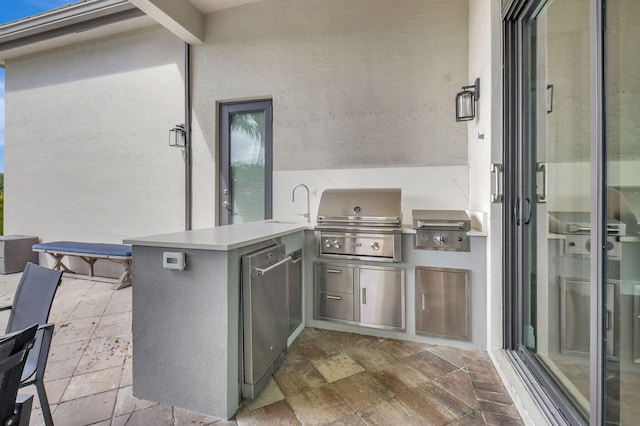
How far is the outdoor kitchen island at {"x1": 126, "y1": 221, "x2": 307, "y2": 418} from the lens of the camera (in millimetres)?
1551

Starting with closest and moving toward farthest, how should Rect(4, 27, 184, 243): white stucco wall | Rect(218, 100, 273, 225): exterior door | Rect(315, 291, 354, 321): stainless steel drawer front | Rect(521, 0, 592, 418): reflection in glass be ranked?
Rect(521, 0, 592, 418): reflection in glass < Rect(315, 291, 354, 321): stainless steel drawer front < Rect(218, 100, 273, 225): exterior door < Rect(4, 27, 184, 243): white stucco wall

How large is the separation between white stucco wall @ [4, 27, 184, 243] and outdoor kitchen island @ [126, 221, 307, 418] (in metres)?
2.66

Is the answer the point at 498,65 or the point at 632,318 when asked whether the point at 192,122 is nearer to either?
the point at 498,65

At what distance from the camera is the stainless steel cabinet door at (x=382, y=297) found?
8.16 ft

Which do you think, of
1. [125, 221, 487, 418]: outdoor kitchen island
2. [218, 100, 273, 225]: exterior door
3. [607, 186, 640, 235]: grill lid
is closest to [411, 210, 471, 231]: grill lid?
[607, 186, 640, 235]: grill lid

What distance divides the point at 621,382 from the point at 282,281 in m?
1.76

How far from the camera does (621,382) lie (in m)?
1.12

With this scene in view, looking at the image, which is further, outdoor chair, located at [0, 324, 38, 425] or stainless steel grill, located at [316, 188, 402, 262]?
stainless steel grill, located at [316, 188, 402, 262]

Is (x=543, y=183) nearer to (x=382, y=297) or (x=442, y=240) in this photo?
(x=442, y=240)

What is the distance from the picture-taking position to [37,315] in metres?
1.33

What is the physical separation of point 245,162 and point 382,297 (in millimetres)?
2483

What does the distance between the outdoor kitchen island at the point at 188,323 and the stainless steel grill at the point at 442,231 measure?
1.47 metres

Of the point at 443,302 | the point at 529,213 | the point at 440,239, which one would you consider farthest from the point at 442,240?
the point at 529,213

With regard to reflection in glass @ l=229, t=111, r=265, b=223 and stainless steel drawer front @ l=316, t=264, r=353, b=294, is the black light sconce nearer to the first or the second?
reflection in glass @ l=229, t=111, r=265, b=223
